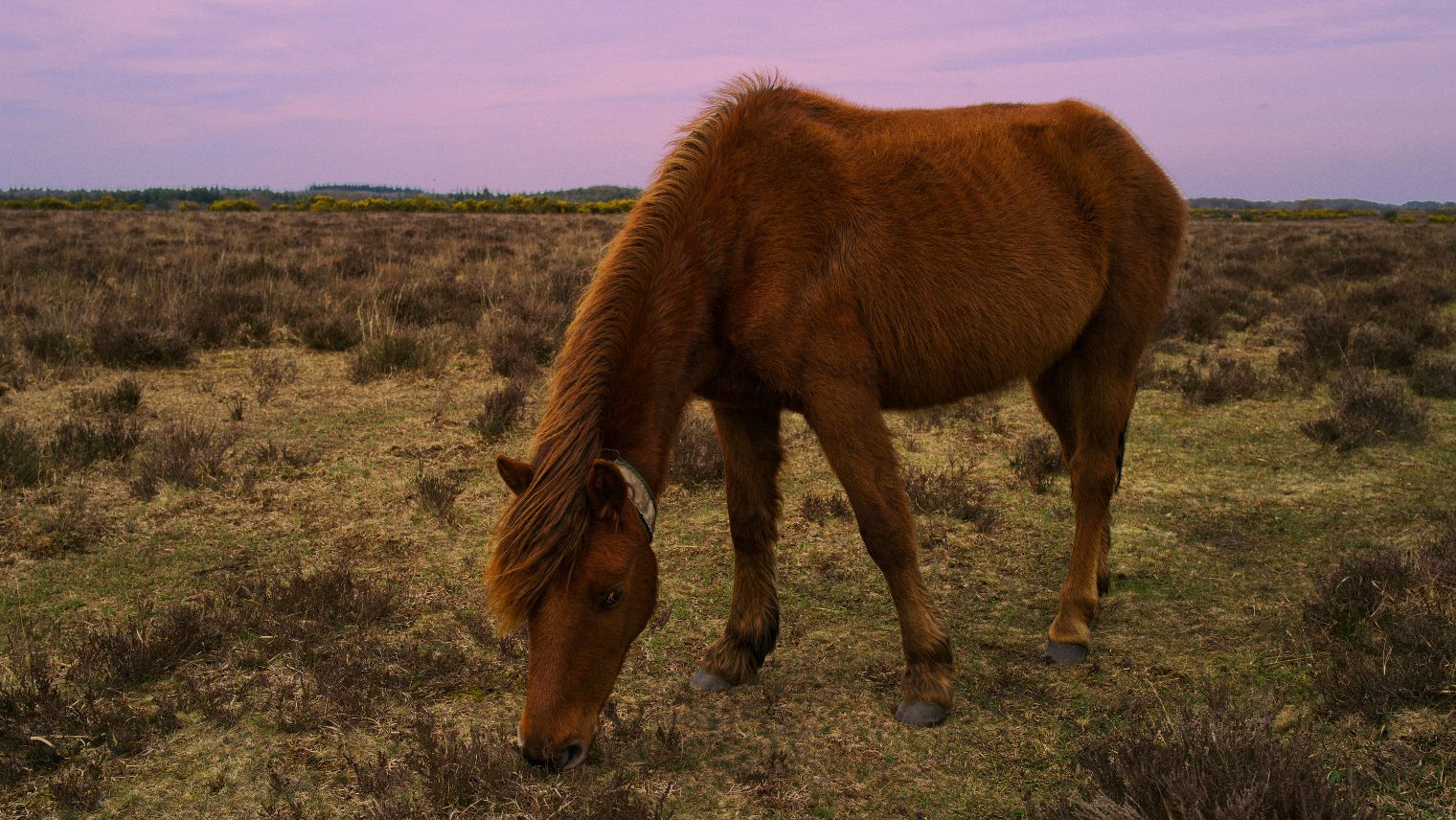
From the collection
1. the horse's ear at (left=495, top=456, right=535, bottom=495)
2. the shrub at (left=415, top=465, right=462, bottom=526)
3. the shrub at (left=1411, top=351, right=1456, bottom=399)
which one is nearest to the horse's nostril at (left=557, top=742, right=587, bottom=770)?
the horse's ear at (left=495, top=456, right=535, bottom=495)

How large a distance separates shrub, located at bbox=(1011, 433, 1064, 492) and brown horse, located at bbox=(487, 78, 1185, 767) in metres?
1.72

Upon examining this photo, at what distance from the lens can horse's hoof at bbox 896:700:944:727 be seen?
330 centimetres

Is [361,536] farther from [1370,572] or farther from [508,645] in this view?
[1370,572]

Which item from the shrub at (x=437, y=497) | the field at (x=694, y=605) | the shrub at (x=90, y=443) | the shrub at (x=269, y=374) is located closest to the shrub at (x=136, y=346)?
the field at (x=694, y=605)

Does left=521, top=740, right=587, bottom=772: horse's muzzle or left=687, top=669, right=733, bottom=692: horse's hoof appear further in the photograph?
left=687, top=669, right=733, bottom=692: horse's hoof

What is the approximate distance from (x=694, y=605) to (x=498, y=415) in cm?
334

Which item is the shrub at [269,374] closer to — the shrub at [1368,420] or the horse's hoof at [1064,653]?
the horse's hoof at [1064,653]

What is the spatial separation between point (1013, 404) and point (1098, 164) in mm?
4890

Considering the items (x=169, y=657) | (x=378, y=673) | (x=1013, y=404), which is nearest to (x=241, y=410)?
(x=169, y=657)

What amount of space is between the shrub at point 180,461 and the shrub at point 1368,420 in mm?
8577

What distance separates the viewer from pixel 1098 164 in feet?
13.5

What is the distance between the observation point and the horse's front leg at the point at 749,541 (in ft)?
12.0

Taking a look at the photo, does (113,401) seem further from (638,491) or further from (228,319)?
(638,491)

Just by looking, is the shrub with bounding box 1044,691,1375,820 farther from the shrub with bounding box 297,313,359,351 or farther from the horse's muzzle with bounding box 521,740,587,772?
the shrub with bounding box 297,313,359,351
